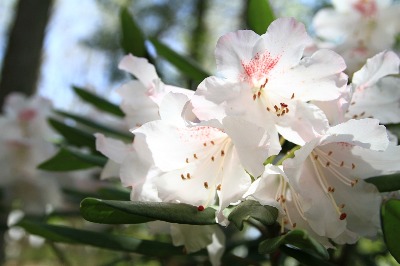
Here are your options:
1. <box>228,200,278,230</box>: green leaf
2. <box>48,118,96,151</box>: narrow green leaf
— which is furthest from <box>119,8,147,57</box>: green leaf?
<box>228,200,278,230</box>: green leaf

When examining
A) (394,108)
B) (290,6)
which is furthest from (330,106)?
(290,6)

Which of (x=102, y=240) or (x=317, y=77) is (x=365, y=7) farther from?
(x=102, y=240)

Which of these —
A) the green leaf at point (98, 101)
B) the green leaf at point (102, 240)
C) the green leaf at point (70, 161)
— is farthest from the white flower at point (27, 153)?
the green leaf at point (102, 240)

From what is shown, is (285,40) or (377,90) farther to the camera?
(377,90)

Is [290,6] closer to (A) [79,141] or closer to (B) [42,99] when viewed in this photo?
(B) [42,99]

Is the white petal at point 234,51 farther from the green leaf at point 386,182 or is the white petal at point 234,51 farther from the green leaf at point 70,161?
the green leaf at point 70,161

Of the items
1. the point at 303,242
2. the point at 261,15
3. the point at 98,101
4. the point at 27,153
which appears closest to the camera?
the point at 303,242

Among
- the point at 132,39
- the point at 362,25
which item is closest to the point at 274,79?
the point at 132,39
